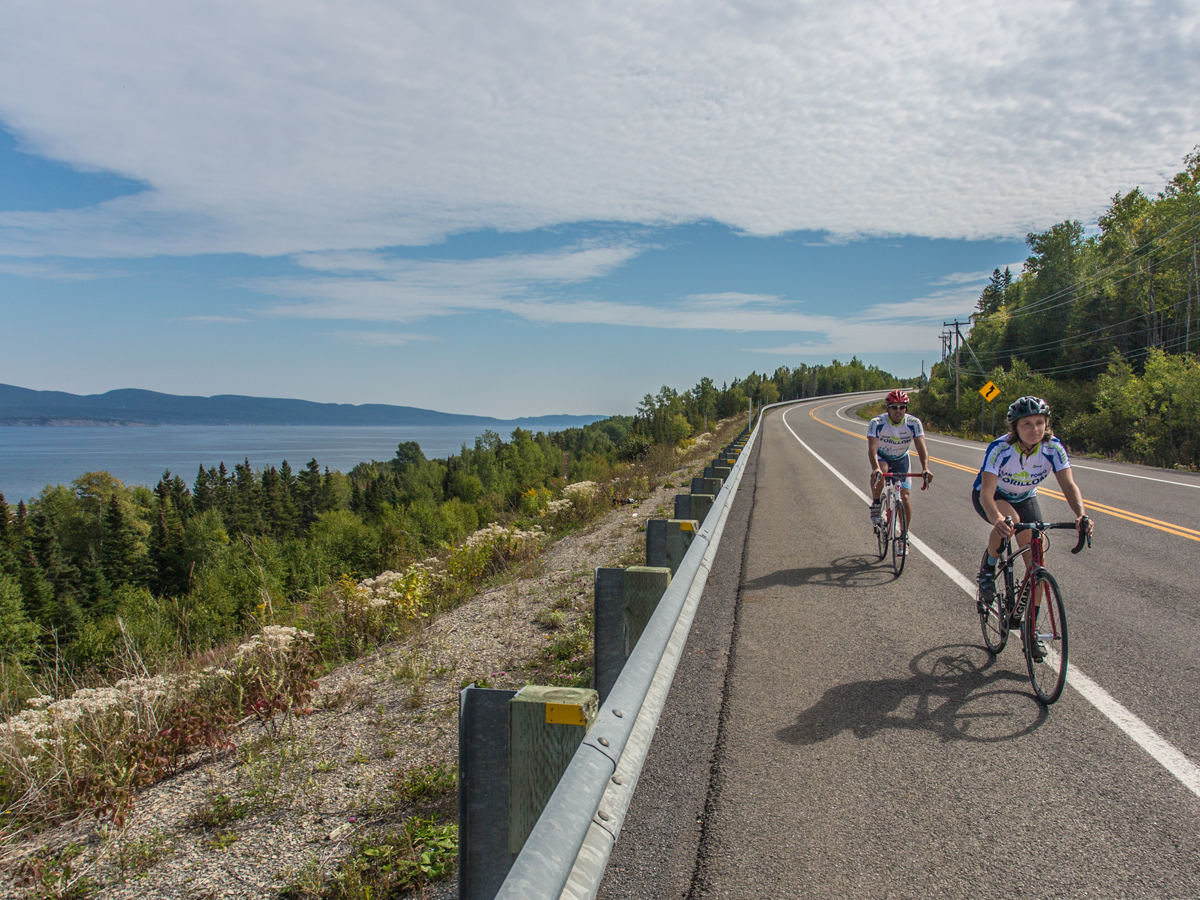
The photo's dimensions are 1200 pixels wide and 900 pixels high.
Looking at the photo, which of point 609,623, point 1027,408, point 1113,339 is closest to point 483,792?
point 609,623

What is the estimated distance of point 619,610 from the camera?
2918mm

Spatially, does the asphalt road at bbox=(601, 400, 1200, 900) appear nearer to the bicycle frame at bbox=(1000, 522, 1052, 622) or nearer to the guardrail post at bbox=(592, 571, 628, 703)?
the bicycle frame at bbox=(1000, 522, 1052, 622)

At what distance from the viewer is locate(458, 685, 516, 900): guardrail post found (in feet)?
5.68

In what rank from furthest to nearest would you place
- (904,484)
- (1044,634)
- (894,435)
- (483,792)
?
(894,435) → (904,484) → (1044,634) → (483,792)

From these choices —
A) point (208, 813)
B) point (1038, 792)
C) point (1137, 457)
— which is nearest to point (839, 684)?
point (1038, 792)

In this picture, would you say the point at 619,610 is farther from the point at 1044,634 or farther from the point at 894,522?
the point at 894,522

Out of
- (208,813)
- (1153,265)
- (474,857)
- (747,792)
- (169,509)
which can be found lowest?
(169,509)

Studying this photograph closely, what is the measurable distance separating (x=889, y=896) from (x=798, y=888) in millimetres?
322

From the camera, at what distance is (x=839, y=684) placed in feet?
14.4

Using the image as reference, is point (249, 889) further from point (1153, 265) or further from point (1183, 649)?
point (1153, 265)

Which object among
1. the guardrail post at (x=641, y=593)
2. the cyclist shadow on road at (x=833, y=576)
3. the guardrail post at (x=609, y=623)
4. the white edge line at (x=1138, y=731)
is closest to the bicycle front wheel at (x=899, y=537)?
the cyclist shadow on road at (x=833, y=576)

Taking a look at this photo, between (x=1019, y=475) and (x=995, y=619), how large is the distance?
3.74 feet

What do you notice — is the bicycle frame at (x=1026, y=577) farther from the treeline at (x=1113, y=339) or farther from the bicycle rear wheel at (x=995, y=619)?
the treeline at (x=1113, y=339)

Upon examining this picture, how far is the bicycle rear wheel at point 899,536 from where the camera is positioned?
727 centimetres
